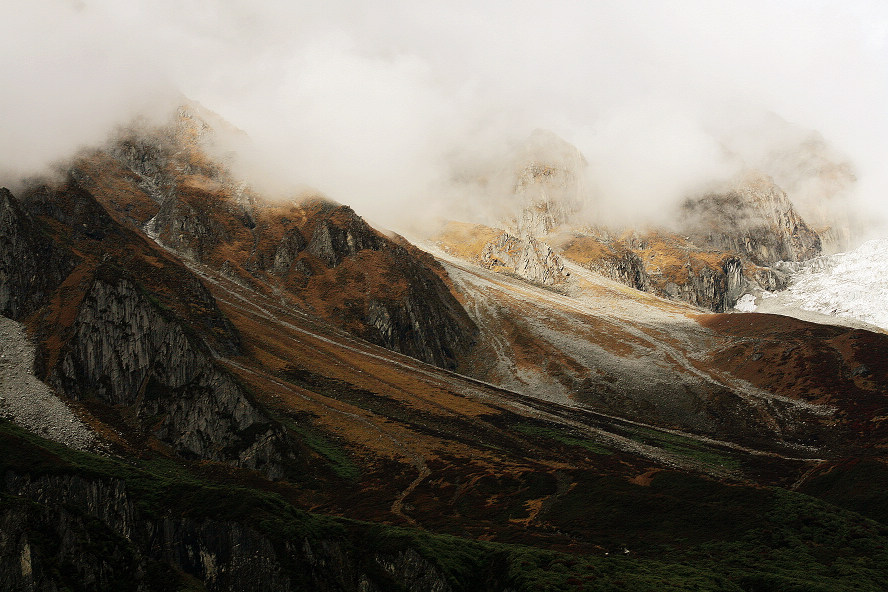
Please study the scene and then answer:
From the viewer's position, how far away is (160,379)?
92688mm

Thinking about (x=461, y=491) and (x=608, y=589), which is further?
(x=461, y=491)

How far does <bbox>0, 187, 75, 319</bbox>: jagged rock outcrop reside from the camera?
101000mm

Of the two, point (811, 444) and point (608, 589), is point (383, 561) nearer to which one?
point (608, 589)

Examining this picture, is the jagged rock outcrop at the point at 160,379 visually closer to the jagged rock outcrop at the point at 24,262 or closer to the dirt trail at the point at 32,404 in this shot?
the dirt trail at the point at 32,404

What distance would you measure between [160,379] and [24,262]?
3932 centimetres

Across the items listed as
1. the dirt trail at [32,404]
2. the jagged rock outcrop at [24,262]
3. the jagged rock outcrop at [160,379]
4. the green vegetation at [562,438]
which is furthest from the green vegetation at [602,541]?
the jagged rock outcrop at [24,262]

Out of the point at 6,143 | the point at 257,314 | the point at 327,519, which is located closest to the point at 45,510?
the point at 327,519

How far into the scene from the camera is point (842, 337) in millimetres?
175500

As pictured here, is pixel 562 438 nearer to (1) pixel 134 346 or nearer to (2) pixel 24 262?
(1) pixel 134 346

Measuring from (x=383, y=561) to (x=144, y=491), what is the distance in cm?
1896

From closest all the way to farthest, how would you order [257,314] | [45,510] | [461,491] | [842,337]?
[45,510] → [461,491] → [257,314] → [842,337]

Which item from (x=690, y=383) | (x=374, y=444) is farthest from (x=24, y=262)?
(x=690, y=383)

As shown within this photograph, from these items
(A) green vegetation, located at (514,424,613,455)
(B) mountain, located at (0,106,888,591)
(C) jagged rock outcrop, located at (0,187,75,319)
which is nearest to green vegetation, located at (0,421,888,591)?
(B) mountain, located at (0,106,888,591)

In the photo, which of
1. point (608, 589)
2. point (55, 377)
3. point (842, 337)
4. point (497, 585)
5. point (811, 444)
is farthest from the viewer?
point (842, 337)
